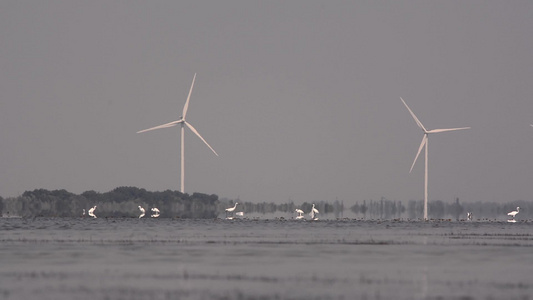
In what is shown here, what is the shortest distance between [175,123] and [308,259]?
392 ft

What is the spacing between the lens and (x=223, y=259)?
5759cm

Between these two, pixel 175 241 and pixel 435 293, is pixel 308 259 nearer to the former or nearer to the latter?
pixel 435 293

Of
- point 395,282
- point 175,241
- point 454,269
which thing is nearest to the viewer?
point 395,282

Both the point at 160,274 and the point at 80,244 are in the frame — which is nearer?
the point at 160,274

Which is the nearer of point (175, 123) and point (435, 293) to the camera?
point (435, 293)

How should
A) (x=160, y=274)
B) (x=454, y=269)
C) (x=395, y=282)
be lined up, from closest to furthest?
1. (x=395, y=282)
2. (x=160, y=274)
3. (x=454, y=269)

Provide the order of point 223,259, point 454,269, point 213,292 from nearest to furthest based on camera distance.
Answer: point 213,292 → point 454,269 → point 223,259

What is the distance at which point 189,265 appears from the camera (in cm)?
5262

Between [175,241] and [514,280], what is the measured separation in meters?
39.1

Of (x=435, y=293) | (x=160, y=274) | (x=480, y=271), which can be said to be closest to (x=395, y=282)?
(x=435, y=293)

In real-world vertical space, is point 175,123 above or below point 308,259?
above

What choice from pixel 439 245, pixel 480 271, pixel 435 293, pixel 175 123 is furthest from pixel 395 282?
pixel 175 123

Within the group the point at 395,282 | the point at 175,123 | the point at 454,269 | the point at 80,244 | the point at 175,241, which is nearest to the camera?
the point at 395,282

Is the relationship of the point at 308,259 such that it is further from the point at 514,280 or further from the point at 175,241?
the point at 175,241
